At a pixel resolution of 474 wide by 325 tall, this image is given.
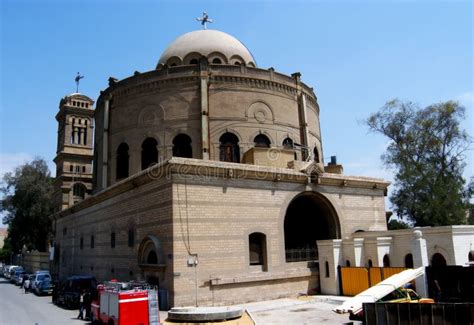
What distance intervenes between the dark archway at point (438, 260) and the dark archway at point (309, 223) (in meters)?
5.11

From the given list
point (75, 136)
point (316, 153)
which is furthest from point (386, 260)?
point (75, 136)

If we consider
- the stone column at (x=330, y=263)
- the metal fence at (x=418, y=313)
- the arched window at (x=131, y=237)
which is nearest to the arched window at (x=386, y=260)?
the stone column at (x=330, y=263)

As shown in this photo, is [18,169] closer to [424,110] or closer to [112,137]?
[112,137]

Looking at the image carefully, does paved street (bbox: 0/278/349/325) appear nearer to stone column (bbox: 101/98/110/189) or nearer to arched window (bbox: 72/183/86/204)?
stone column (bbox: 101/98/110/189)

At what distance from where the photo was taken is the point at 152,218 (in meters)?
18.9

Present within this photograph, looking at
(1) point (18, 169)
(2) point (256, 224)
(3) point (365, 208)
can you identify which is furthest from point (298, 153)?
(1) point (18, 169)

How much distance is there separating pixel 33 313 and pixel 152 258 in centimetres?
616

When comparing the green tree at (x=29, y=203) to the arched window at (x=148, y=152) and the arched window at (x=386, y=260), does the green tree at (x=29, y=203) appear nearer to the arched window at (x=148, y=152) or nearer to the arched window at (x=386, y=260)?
the arched window at (x=148, y=152)

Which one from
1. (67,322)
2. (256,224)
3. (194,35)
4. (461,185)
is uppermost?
(194,35)

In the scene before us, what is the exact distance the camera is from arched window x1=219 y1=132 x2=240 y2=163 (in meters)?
26.4

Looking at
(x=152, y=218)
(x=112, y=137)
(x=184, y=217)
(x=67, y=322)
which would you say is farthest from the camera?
(x=112, y=137)

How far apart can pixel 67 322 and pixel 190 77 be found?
1661 cm

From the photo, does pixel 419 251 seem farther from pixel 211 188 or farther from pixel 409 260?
pixel 211 188

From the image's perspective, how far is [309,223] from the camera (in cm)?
2509
